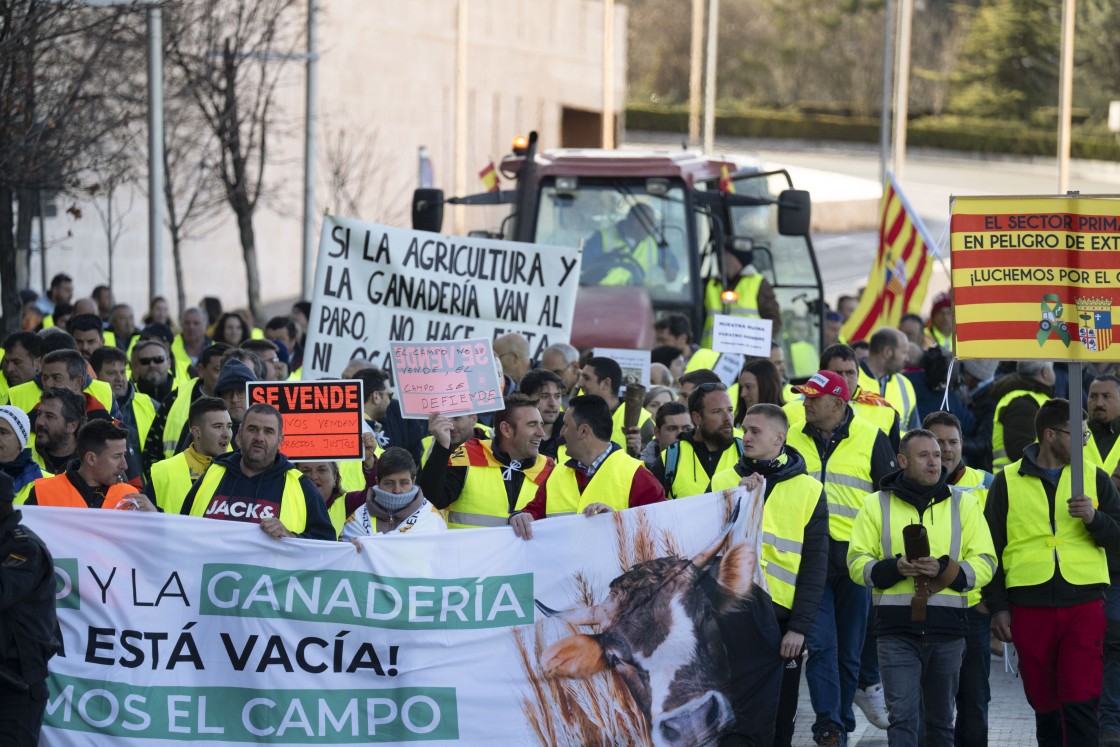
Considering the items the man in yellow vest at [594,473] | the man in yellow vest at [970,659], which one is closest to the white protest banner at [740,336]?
the man in yellow vest at [970,659]

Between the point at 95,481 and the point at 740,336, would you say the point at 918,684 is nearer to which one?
the point at 95,481

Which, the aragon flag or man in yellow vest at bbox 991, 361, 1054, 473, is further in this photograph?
the aragon flag

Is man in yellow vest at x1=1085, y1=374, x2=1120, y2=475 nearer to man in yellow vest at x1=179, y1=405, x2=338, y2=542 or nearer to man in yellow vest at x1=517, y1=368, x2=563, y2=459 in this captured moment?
man in yellow vest at x1=517, y1=368, x2=563, y2=459

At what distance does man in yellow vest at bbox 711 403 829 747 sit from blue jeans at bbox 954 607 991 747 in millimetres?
925

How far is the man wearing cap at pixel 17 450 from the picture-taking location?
8.06 m

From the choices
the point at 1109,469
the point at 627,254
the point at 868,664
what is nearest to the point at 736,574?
the point at 868,664

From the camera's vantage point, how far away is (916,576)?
7.87 m

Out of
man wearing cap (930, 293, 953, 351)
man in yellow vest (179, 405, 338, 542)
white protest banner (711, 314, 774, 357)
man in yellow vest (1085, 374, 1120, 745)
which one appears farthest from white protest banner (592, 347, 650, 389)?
man wearing cap (930, 293, 953, 351)

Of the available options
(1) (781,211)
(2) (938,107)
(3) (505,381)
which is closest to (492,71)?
(1) (781,211)

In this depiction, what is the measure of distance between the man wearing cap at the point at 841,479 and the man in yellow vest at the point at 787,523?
857mm

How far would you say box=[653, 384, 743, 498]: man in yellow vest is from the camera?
866 centimetres

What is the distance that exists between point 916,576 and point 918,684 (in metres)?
0.54

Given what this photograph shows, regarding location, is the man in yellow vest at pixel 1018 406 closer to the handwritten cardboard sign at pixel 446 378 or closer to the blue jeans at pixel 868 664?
the blue jeans at pixel 868 664

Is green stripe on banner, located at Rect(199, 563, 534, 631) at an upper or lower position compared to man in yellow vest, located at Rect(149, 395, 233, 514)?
lower
